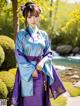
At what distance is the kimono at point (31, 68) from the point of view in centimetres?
470

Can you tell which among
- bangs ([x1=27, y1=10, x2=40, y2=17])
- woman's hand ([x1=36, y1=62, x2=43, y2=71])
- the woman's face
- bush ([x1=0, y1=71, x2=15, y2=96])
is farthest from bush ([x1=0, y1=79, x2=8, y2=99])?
bangs ([x1=27, y1=10, x2=40, y2=17])

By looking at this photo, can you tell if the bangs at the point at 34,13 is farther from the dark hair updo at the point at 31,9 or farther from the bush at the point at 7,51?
the bush at the point at 7,51

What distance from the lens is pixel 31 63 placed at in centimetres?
473

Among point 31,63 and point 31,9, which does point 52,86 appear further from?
point 31,9

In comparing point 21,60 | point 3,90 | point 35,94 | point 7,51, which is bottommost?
point 3,90

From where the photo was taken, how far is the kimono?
470cm

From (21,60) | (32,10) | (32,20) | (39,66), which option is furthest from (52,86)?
(32,10)

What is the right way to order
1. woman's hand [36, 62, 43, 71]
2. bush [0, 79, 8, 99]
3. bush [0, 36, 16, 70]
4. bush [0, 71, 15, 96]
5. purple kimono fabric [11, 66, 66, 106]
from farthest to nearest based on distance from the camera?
bush [0, 36, 16, 70]
bush [0, 71, 15, 96]
bush [0, 79, 8, 99]
purple kimono fabric [11, 66, 66, 106]
woman's hand [36, 62, 43, 71]

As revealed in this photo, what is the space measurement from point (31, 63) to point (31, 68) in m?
0.07

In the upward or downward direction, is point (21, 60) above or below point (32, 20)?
below

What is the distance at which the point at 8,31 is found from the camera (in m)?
30.0

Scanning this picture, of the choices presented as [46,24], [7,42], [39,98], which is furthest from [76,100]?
[46,24]

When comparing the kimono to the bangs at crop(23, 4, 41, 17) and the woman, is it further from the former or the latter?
the bangs at crop(23, 4, 41, 17)

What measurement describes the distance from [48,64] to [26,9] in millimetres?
750
